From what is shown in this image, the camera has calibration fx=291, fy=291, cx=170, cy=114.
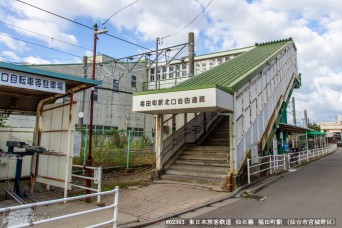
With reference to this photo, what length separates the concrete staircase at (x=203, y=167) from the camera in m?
11.3

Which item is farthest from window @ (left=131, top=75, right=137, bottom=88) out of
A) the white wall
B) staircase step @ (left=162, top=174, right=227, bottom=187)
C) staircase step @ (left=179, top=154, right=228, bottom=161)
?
staircase step @ (left=162, top=174, right=227, bottom=187)

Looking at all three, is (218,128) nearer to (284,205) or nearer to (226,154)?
(226,154)

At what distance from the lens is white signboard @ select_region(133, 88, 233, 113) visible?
399 inches

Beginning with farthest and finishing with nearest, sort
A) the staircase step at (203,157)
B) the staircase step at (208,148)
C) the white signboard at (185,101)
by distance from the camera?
the staircase step at (208,148) → the staircase step at (203,157) → the white signboard at (185,101)

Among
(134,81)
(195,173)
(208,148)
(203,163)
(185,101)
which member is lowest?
(195,173)

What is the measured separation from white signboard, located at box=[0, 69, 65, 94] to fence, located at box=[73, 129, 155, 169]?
4.48 metres

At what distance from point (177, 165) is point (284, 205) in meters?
5.73

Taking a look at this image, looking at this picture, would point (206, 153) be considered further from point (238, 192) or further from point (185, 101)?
point (185, 101)

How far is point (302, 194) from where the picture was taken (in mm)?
9875

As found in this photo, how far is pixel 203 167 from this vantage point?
1232cm

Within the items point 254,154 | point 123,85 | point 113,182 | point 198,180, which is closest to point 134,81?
point 123,85

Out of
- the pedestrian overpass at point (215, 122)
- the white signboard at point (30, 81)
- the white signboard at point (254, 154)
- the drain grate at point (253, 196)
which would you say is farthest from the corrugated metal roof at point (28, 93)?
the white signboard at point (254, 154)

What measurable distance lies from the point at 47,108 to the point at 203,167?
6560 millimetres

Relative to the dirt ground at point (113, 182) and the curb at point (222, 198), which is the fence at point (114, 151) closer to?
the dirt ground at point (113, 182)
